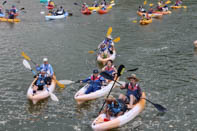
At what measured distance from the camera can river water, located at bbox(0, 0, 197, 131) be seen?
33.3ft

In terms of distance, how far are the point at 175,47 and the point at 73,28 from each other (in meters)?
11.0

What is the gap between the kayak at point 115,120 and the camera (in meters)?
8.93

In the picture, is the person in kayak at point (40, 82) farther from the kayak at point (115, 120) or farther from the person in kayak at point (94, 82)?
the kayak at point (115, 120)

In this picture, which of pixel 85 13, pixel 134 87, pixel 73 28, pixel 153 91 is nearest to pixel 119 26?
pixel 73 28

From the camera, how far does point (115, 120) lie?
9.20m

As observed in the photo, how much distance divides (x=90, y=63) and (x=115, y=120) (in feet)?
24.9

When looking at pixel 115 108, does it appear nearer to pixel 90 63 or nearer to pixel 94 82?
pixel 94 82

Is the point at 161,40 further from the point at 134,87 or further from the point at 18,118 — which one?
the point at 18,118

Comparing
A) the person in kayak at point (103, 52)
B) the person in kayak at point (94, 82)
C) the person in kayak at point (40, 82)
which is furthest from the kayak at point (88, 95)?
the person in kayak at point (103, 52)

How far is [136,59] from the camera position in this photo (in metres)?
16.9

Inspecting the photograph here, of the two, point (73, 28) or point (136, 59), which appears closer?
point (136, 59)

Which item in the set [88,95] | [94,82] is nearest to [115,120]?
[88,95]

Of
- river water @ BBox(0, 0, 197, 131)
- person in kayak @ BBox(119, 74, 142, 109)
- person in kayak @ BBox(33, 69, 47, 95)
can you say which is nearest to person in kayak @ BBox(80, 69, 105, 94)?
river water @ BBox(0, 0, 197, 131)

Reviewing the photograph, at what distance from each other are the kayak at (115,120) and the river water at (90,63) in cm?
27
